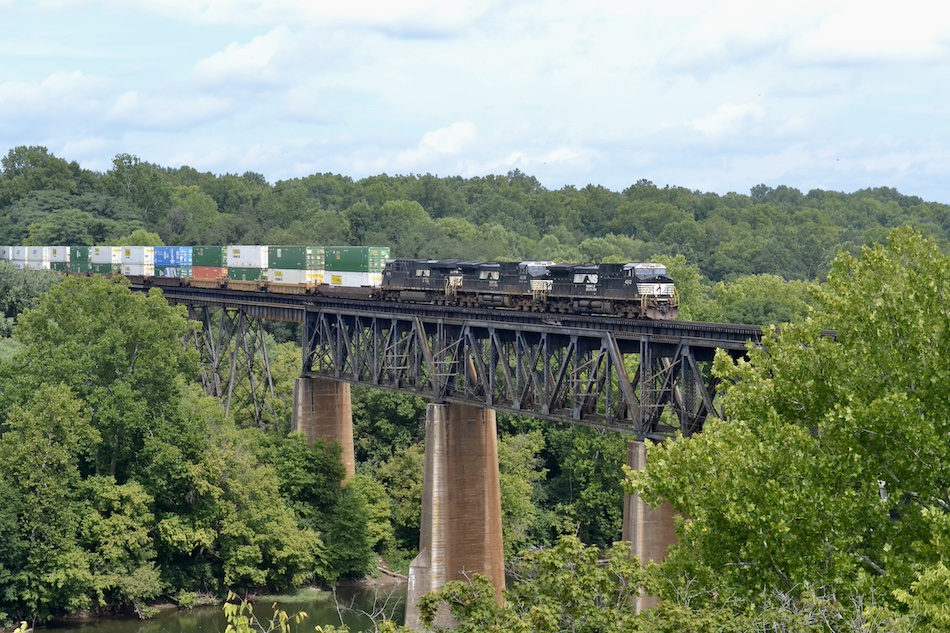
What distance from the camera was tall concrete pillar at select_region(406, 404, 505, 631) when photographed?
5494 centimetres

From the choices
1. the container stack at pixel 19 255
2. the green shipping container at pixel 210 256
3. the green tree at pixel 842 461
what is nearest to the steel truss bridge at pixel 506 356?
the green shipping container at pixel 210 256

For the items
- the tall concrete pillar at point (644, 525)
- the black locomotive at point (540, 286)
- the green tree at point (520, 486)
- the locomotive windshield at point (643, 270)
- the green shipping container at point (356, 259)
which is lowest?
the green tree at point (520, 486)

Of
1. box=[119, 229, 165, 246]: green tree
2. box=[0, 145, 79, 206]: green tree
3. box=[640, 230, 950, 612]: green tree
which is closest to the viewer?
box=[640, 230, 950, 612]: green tree

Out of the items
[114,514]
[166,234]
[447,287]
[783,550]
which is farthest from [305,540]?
[166,234]

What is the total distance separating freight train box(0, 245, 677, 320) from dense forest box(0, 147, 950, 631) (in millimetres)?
6798

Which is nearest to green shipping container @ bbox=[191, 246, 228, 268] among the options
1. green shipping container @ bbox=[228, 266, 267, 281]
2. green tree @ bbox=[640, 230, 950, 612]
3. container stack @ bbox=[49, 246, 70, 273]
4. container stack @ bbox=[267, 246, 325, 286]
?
green shipping container @ bbox=[228, 266, 267, 281]

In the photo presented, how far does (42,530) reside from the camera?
5547cm

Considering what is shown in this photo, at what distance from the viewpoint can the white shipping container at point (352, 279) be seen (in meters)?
72.0

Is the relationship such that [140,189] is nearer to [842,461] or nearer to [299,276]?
[299,276]

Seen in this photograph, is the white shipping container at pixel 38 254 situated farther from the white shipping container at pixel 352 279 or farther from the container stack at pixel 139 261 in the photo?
the white shipping container at pixel 352 279

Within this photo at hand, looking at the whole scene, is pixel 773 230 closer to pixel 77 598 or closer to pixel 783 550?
pixel 77 598

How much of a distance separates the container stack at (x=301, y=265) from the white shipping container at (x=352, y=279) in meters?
0.64

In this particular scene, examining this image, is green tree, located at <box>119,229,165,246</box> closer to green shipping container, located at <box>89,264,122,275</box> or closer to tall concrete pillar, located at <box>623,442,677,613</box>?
green shipping container, located at <box>89,264,122,275</box>

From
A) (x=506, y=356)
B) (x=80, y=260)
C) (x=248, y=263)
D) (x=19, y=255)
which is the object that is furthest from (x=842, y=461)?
(x=19, y=255)
